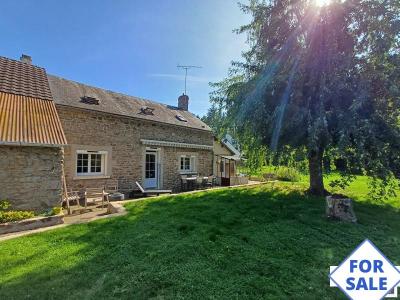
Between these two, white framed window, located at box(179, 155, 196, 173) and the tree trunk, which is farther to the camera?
white framed window, located at box(179, 155, 196, 173)

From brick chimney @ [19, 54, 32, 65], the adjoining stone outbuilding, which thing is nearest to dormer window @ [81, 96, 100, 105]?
the adjoining stone outbuilding

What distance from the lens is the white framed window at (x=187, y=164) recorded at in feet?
56.4

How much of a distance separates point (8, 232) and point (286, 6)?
1254 centimetres

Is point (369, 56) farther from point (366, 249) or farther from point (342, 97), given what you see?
point (366, 249)

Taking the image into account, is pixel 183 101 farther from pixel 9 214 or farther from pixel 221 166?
pixel 9 214

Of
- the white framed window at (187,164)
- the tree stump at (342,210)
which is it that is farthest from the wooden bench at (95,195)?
the tree stump at (342,210)

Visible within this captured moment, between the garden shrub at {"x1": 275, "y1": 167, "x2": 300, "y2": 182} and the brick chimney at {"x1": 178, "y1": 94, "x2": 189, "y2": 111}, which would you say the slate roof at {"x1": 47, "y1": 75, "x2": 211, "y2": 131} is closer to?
the brick chimney at {"x1": 178, "y1": 94, "x2": 189, "y2": 111}

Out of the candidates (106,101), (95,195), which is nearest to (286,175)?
(106,101)

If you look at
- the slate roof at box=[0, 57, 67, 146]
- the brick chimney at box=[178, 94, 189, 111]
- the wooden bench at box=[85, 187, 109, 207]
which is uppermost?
the brick chimney at box=[178, 94, 189, 111]

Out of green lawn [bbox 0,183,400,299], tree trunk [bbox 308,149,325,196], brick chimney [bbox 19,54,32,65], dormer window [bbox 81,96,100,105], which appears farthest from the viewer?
brick chimney [bbox 19,54,32,65]

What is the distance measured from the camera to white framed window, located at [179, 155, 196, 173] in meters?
17.2

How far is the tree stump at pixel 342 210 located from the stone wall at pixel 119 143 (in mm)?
10147

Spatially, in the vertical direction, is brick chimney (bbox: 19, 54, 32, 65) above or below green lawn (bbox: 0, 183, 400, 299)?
above

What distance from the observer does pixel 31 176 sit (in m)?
8.01
